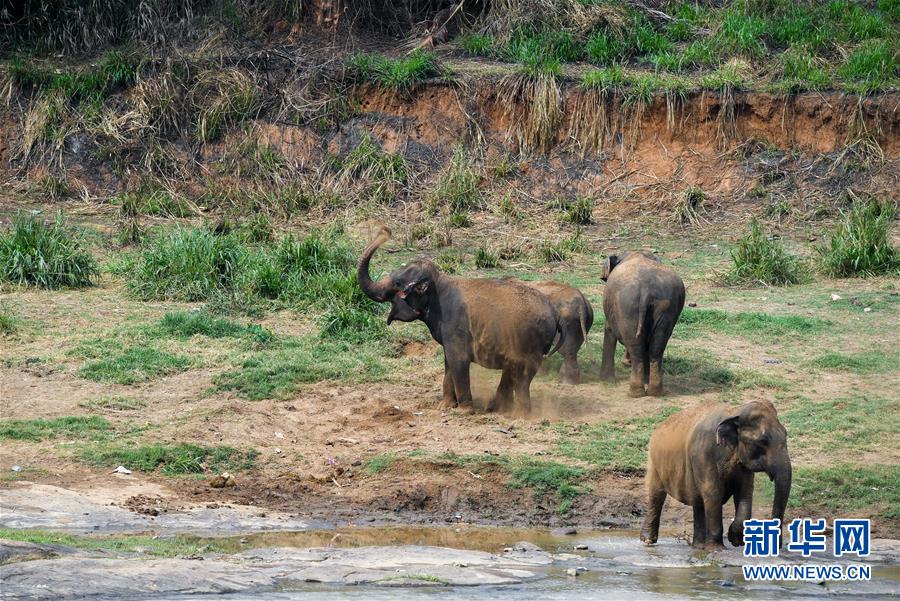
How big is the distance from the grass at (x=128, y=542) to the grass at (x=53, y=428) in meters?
2.28

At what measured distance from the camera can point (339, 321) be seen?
13477mm

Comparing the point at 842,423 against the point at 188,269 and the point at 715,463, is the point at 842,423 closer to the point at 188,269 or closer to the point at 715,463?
the point at 715,463

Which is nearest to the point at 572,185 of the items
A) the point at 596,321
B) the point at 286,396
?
the point at 596,321

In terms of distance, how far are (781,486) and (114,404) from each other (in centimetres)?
574

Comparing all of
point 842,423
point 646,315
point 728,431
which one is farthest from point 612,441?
point 728,431

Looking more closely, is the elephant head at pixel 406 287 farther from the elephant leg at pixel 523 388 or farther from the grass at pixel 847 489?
the grass at pixel 847 489

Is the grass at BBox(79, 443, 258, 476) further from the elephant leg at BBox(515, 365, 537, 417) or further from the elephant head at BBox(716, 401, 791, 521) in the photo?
the elephant head at BBox(716, 401, 791, 521)

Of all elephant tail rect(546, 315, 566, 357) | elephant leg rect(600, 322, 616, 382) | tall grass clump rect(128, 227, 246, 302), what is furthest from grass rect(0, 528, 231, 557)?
tall grass clump rect(128, 227, 246, 302)

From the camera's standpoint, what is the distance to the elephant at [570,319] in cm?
1238

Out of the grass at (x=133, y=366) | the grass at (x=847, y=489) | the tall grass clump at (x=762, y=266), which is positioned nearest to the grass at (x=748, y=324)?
the tall grass clump at (x=762, y=266)

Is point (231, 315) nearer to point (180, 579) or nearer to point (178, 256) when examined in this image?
point (178, 256)

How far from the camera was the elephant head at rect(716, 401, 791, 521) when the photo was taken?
806 cm

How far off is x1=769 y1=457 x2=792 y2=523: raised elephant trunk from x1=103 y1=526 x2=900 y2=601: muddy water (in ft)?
1.40

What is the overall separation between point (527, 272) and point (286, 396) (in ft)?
16.4
